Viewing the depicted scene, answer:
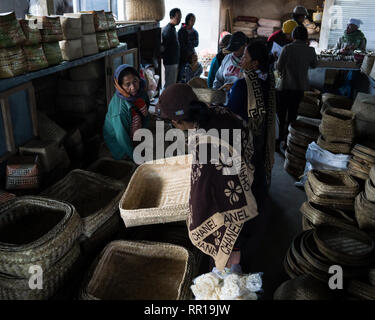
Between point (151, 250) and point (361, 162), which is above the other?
Result: point (361, 162)

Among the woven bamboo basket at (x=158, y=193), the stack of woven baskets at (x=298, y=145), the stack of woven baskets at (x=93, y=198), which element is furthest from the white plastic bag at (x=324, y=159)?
the stack of woven baskets at (x=93, y=198)

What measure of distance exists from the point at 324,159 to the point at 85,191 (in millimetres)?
2522

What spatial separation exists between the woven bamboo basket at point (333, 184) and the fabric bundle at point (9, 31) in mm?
2772

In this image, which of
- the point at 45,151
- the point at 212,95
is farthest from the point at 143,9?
the point at 45,151

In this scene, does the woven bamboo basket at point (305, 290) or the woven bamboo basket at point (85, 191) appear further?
the woven bamboo basket at point (85, 191)

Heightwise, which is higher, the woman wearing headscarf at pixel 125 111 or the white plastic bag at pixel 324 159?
the woman wearing headscarf at pixel 125 111

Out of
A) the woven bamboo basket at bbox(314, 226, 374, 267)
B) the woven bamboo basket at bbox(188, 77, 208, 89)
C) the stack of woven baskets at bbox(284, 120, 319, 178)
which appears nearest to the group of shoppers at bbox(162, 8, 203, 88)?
the woven bamboo basket at bbox(188, 77, 208, 89)

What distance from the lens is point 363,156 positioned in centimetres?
349

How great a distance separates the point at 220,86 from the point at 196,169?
2.97m

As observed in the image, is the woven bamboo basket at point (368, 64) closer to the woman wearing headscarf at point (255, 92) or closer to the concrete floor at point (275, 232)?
the concrete floor at point (275, 232)

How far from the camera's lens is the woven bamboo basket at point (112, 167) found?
3616 mm

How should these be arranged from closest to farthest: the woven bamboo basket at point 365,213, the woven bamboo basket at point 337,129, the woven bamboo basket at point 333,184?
the woven bamboo basket at point 365,213 < the woven bamboo basket at point 333,184 < the woven bamboo basket at point 337,129

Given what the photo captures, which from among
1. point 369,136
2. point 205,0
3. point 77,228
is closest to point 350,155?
point 369,136

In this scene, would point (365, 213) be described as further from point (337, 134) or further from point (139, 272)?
point (139, 272)
